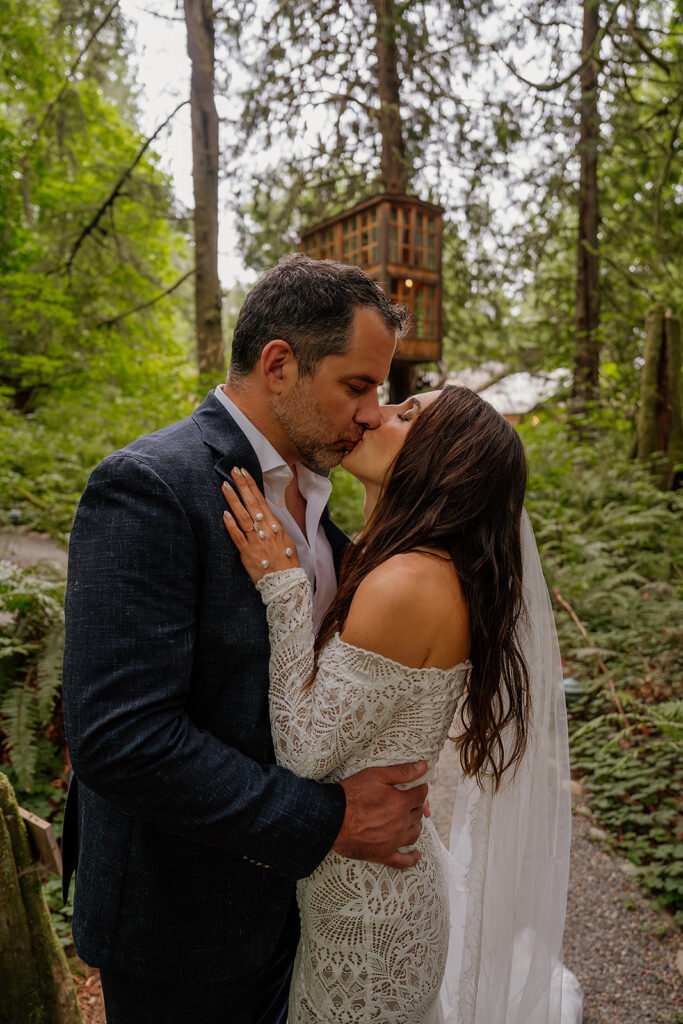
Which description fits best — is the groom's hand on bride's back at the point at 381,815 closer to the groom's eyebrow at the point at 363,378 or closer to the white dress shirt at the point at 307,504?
the white dress shirt at the point at 307,504

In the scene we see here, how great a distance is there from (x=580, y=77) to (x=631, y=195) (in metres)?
2.01

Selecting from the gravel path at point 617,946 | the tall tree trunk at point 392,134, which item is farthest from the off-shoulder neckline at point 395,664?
the tall tree trunk at point 392,134

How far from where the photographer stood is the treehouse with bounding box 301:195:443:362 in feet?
18.9

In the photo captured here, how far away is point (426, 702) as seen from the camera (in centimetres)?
181

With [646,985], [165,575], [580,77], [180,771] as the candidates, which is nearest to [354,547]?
[165,575]

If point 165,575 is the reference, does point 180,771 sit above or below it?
below

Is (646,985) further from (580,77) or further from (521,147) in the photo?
(521,147)

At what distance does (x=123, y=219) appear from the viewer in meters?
10.0

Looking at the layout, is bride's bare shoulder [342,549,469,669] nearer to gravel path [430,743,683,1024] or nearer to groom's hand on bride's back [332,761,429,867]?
groom's hand on bride's back [332,761,429,867]

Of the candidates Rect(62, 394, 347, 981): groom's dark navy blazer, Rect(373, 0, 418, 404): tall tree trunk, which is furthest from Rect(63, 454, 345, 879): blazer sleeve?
Rect(373, 0, 418, 404): tall tree trunk

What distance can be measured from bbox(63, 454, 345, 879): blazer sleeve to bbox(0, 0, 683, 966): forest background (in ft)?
7.61

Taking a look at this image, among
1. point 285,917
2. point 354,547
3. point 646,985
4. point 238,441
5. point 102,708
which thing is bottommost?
point 646,985

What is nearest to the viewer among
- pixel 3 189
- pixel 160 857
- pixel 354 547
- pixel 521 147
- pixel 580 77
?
pixel 160 857

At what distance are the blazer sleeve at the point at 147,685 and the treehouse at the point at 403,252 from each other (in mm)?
4587
